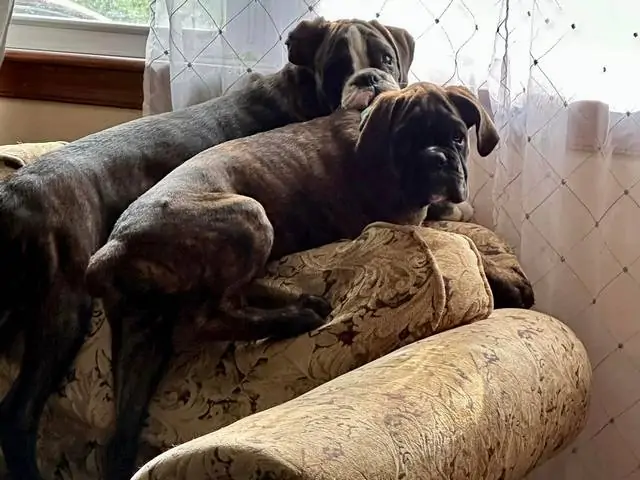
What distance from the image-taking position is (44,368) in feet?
4.97

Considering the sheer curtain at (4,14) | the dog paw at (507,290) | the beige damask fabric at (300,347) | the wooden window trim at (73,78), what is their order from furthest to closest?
the wooden window trim at (73,78) → the sheer curtain at (4,14) → the dog paw at (507,290) → the beige damask fabric at (300,347)

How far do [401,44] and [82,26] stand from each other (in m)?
0.99

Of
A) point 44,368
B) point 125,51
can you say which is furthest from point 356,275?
point 125,51

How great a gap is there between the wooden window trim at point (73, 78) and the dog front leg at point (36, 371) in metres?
0.84

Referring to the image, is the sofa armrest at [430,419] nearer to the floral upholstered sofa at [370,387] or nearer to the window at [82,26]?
the floral upholstered sofa at [370,387]

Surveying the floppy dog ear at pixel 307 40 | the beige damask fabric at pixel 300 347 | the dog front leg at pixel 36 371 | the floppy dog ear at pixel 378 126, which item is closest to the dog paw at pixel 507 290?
the beige damask fabric at pixel 300 347

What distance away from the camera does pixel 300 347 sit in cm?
137

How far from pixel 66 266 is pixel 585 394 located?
855 millimetres

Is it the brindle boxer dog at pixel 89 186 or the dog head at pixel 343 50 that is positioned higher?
the dog head at pixel 343 50

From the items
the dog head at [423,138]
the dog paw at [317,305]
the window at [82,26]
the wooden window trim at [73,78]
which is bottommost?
the wooden window trim at [73,78]

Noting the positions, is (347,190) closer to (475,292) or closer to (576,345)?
(475,292)

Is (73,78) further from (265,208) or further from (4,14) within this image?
(265,208)

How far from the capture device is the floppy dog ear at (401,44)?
1.78 metres

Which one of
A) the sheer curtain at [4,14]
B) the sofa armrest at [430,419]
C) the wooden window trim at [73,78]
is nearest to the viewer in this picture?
the sofa armrest at [430,419]
